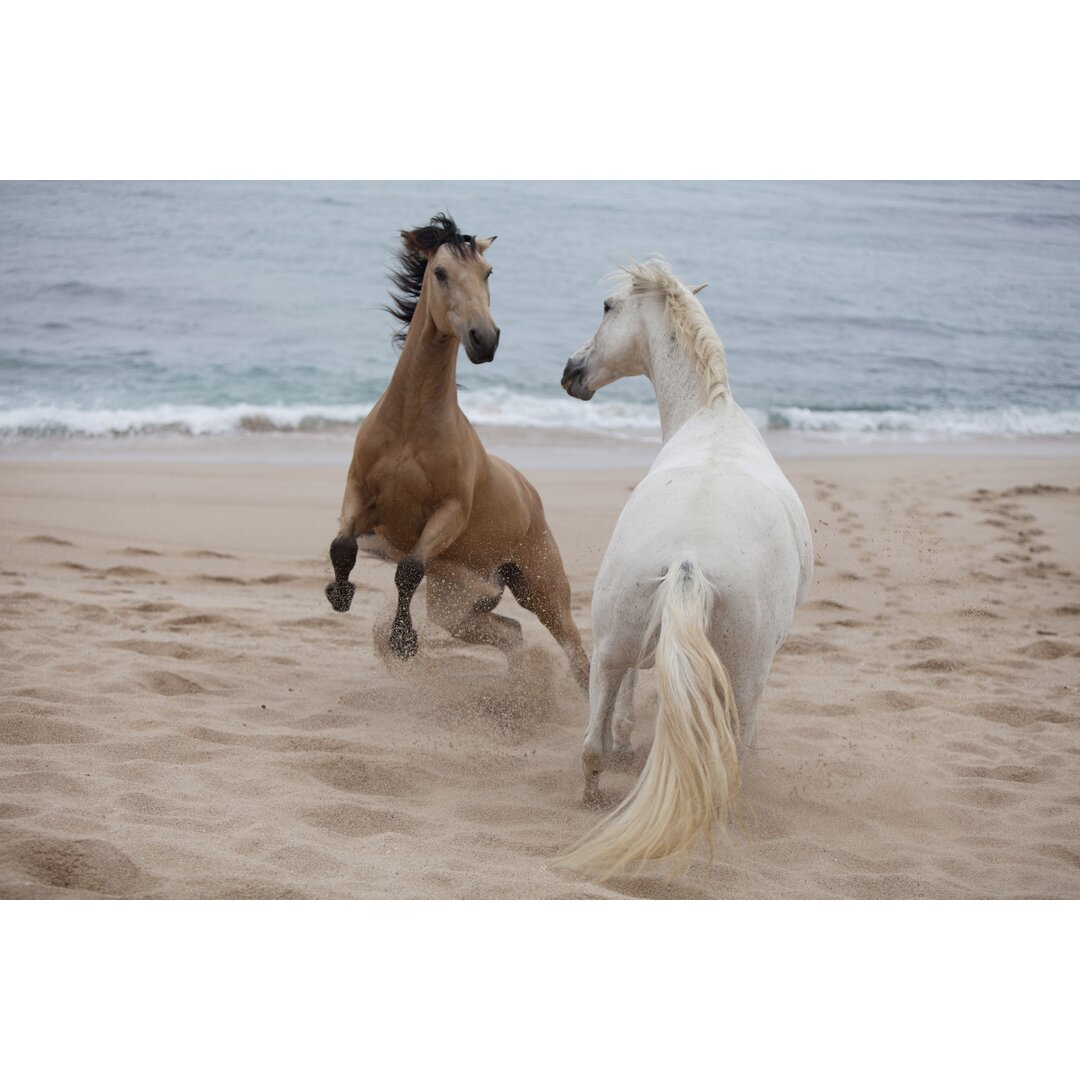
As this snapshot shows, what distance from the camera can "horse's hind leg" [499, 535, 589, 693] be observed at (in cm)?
488

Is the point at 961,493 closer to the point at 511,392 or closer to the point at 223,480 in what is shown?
the point at 511,392

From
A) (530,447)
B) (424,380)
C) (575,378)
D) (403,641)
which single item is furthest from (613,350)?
(530,447)

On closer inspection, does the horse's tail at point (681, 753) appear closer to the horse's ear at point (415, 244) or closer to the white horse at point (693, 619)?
the white horse at point (693, 619)

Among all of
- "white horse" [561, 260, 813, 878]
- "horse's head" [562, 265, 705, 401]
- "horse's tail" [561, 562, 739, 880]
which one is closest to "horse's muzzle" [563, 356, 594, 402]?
"horse's head" [562, 265, 705, 401]

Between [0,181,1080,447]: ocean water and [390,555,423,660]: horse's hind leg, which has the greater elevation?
[0,181,1080,447]: ocean water

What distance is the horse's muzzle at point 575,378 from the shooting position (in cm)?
448

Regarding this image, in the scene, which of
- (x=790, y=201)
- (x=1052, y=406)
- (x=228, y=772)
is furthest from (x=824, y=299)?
(x=228, y=772)

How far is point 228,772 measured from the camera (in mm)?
3568

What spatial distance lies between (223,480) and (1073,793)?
619 cm

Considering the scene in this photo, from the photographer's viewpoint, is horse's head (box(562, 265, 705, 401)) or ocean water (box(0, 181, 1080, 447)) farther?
ocean water (box(0, 181, 1080, 447))

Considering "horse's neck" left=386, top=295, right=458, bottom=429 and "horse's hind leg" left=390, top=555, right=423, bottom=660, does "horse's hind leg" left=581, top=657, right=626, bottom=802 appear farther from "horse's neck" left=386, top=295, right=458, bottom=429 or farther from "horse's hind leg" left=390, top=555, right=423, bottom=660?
"horse's neck" left=386, top=295, right=458, bottom=429

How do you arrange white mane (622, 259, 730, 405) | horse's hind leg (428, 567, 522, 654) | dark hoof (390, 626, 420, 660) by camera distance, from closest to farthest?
white mane (622, 259, 730, 405) < dark hoof (390, 626, 420, 660) < horse's hind leg (428, 567, 522, 654)

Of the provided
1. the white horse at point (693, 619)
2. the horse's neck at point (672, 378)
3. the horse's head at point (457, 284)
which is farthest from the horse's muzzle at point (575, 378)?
the white horse at point (693, 619)

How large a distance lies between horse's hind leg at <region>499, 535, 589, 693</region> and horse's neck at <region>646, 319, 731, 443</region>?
98cm
